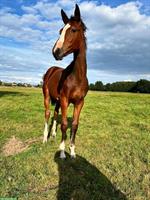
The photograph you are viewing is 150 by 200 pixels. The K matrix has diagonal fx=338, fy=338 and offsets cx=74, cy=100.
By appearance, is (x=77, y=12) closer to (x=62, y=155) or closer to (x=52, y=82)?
(x=52, y=82)

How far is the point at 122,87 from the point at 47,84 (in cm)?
4022

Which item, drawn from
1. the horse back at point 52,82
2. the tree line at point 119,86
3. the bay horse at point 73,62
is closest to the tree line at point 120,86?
the tree line at point 119,86

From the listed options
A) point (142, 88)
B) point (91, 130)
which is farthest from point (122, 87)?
point (91, 130)

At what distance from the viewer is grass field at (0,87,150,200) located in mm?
7410

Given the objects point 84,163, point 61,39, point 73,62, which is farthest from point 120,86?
point 61,39

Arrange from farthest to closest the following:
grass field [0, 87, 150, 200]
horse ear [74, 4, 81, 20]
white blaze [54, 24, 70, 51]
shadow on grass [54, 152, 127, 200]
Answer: horse ear [74, 4, 81, 20], white blaze [54, 24, 70, 51], grass field [0, 87, 150, 200], shadow on grass [54, 152, 127, 200]

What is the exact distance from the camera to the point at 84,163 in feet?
29.3

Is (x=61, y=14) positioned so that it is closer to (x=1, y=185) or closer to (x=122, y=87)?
(x=1, y=185)

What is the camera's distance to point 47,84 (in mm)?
11820

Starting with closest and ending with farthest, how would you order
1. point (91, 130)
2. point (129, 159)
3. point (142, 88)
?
point (129, 159), point (91, 130), point (142, 88)

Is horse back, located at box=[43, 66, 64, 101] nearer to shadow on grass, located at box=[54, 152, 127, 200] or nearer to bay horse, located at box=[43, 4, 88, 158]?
bay horse, located at box=[43, 4, 88, 158]

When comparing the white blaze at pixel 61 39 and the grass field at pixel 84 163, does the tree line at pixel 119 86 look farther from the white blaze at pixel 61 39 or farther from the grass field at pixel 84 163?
the white blaze at pixel 61 39

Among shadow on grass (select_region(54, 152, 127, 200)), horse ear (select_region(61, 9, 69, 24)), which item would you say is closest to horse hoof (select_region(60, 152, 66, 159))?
shadow on grass (select_region(54, 152, 127, 200))

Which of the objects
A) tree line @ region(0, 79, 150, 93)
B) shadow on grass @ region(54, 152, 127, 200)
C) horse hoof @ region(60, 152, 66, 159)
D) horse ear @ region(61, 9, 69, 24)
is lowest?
shadow on grass @ region(54, 152, 127, 200)
